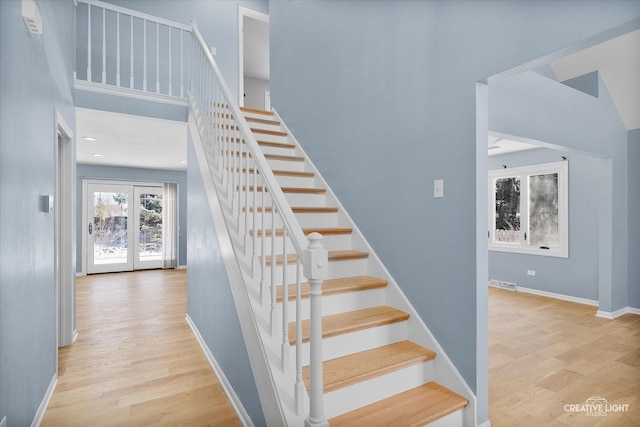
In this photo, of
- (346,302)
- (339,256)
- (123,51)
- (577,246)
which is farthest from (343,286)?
(123,51)

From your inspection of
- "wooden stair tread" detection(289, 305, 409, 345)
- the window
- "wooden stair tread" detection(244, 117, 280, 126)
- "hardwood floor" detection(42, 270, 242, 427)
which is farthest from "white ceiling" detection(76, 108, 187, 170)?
the window

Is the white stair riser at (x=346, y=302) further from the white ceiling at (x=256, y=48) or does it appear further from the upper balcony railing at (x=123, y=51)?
the white ceiling at (x=256, y=48)

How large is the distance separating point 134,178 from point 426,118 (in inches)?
300

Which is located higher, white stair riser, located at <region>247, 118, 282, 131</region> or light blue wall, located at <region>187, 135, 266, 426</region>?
white stair riser, located at <region>247, 118, 282, 131</region>

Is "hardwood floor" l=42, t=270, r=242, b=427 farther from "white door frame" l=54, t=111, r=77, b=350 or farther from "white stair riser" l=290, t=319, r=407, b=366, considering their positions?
"white stair riser" l=290, t=319, r=407, b=366

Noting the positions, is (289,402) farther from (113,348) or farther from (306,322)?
(113,348)

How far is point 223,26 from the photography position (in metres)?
6.20

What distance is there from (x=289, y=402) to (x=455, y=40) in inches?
88.1

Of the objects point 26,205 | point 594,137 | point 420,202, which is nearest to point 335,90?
point 420,202

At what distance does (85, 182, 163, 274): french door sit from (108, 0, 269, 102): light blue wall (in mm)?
3779

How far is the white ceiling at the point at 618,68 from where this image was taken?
4133 mm

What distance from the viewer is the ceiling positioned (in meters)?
4.13

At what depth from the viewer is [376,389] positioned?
1.96m

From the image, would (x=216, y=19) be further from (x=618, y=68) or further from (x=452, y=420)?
(x=452, y=420)
